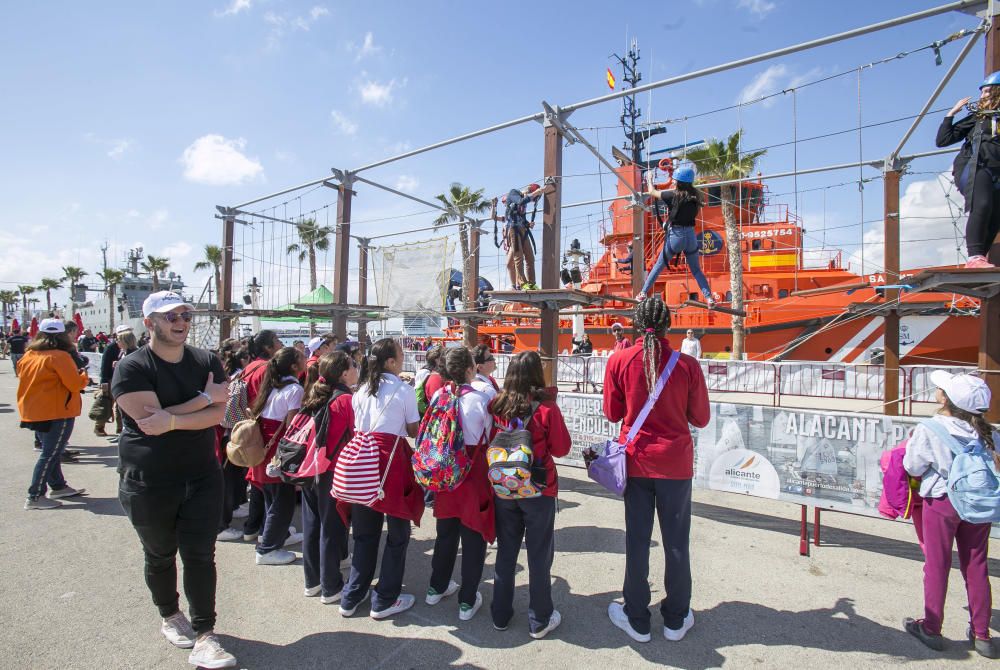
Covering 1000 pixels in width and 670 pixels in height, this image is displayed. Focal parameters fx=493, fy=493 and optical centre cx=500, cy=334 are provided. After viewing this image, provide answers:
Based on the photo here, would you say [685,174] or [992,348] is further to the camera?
[685,174]

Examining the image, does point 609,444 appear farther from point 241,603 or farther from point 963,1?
point 963,1

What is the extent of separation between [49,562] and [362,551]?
109 inches

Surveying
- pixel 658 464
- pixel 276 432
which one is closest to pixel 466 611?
pixel 658 464

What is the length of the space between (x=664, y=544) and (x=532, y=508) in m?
0.84

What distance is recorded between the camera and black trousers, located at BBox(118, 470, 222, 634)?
2623mm

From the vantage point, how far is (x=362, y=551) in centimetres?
332

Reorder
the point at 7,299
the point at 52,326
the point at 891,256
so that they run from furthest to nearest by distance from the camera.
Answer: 1. the point at 7,299
2. the point at 891,256
3. the point at 52,326

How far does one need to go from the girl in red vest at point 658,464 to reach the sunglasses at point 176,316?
246 cm

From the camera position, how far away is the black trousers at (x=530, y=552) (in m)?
3.02

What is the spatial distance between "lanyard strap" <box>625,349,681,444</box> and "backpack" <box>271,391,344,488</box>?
79.8 inches

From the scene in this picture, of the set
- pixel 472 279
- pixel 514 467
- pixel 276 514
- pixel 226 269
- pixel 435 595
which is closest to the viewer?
pixel 514 467

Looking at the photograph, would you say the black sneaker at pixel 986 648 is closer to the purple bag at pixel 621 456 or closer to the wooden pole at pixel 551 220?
the purple bag at pixel 621 456

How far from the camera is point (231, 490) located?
4.93m

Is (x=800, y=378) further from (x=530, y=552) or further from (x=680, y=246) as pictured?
(x=530, y=552)
